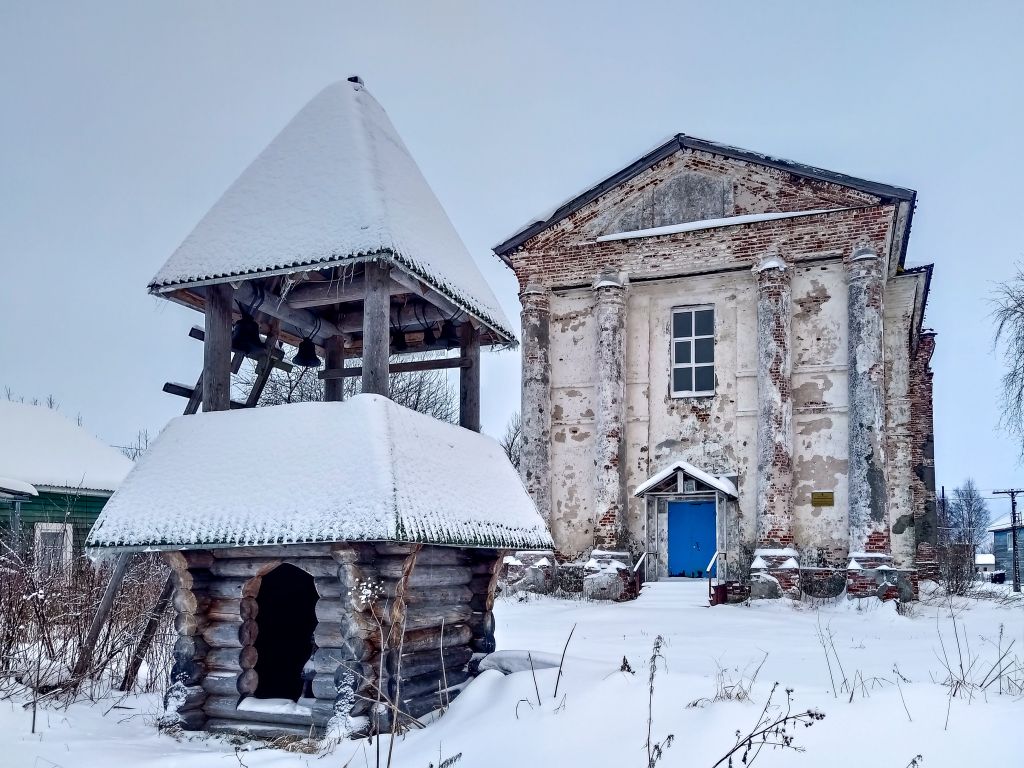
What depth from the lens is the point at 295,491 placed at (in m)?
6.03

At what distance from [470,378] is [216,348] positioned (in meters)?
2.41

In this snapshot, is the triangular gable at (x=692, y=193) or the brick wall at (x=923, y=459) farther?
the brick wall at (x=923, y=459)

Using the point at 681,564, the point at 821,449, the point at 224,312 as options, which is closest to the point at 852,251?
the point at 821,449

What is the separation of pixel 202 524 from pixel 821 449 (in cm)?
1338

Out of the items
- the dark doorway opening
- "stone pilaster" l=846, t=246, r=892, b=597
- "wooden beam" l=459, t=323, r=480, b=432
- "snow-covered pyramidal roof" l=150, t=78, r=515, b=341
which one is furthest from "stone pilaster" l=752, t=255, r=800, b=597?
the dark doorway opening

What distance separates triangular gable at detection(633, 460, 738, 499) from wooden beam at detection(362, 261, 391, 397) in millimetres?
11134

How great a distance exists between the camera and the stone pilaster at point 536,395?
59.9 ft

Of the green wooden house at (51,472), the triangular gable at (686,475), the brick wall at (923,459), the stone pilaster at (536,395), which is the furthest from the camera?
the green wooden house at (51,472)

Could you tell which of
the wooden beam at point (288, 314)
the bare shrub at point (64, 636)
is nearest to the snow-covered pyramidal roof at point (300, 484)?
the wooden beam at point (288, 314)

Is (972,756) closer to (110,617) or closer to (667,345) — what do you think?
(110,617)

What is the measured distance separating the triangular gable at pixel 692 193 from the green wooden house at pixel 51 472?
1224 cm

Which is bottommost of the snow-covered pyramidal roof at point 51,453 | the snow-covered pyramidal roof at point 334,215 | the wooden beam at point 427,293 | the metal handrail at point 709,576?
the metal handrail at point 709,576

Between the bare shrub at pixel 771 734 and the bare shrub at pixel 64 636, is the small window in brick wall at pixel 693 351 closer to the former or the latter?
the bare shrub at pixel 64 636

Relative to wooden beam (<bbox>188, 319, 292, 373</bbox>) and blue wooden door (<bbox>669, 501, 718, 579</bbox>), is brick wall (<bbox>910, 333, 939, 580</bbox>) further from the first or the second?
wooden beam (<bbox>188, 319, 292, 373</bbox>)
